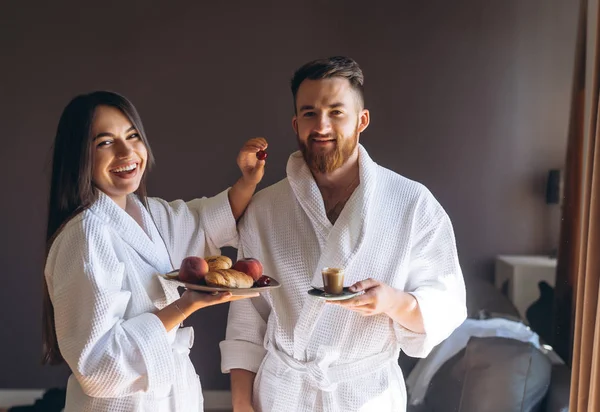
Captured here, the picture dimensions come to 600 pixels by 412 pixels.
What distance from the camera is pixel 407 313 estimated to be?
1.58m

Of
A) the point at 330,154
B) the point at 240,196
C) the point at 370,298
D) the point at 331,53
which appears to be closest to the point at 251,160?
the point at 240,196

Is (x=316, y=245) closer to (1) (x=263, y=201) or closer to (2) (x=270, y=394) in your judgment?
(1) (x=263, y=201)

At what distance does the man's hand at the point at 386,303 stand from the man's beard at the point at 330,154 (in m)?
0.38

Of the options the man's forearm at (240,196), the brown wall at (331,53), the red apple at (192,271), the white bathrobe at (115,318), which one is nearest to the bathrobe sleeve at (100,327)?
the white bathrobe at (115,318)

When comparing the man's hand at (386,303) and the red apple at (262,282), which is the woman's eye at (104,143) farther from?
the man's hand at (386,303)

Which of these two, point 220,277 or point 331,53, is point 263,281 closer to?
point 220,277

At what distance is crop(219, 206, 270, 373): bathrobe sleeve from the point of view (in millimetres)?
1779

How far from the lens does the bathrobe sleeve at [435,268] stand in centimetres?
167

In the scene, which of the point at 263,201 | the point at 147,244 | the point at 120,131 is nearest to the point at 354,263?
the point at 263,201

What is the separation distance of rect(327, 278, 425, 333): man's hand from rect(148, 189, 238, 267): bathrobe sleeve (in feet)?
1.44

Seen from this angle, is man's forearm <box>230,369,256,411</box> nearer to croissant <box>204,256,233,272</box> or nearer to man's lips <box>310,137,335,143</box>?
croissant <box>204,256,233,272</box>

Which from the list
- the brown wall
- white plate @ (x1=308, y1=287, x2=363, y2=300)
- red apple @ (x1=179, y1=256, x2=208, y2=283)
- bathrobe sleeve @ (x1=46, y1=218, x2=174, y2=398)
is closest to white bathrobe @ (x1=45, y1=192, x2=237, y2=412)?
bathrobe sleeve @ (x1=46, y1=218, x2=174, y2=398)

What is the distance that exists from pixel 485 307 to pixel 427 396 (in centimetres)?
45

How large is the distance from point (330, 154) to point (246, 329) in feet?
1.79
